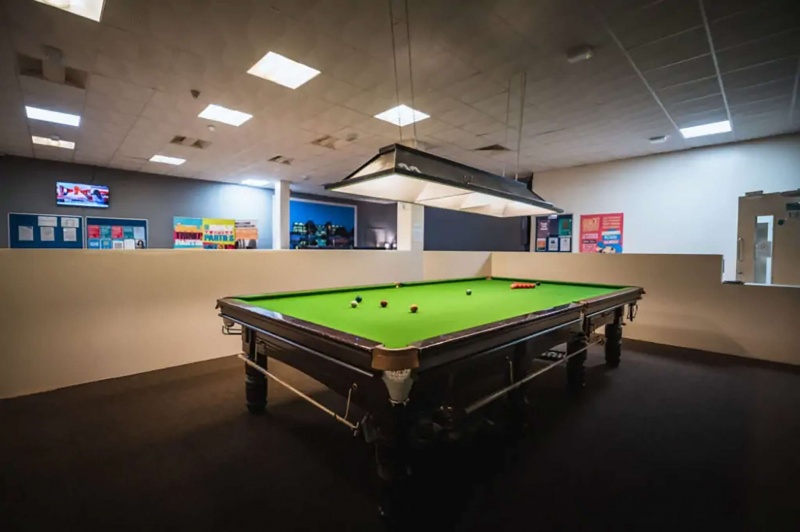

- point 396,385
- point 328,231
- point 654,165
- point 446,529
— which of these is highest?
point 654,165

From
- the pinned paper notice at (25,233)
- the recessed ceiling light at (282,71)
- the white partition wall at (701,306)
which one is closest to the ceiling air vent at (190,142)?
the recessed ceiling light at (282,71)

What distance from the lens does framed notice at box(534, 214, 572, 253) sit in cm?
733

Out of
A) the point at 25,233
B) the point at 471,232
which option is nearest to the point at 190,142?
the point at 25,233

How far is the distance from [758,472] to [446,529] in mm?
1749

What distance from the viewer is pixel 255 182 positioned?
9.19 metres

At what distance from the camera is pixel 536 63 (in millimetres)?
3270

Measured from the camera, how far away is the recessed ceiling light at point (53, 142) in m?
5.58

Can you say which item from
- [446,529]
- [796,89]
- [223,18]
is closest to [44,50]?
[223,18]

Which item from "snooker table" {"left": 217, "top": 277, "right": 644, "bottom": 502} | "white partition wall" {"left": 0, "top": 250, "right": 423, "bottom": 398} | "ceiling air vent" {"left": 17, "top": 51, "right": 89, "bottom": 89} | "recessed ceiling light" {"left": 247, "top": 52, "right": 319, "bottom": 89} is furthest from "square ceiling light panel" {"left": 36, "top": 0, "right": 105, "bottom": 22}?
"snooker table" {"left": 217, "top": 277, "right": 644, "bottom": 502}

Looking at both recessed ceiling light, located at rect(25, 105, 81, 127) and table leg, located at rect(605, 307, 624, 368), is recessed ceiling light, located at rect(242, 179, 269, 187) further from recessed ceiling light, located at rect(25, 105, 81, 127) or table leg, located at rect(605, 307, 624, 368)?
table leg, located at rect(605, 307, 624, 368)

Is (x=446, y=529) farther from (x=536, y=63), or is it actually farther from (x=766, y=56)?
(x=766, y=56)

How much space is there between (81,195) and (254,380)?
24.1 feet

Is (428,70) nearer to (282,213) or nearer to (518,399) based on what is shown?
(518,399)

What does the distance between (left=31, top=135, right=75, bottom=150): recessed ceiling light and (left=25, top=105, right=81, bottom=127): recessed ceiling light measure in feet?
3.24
